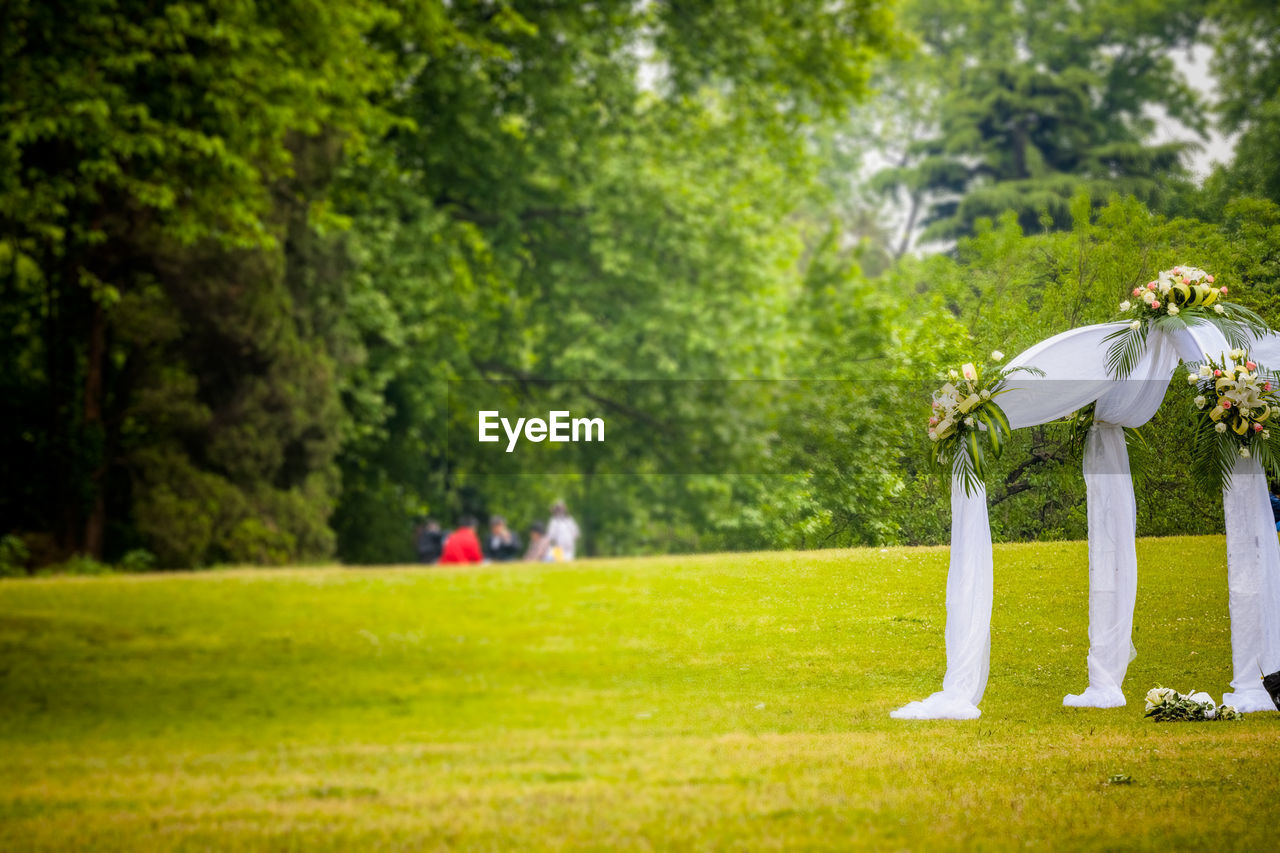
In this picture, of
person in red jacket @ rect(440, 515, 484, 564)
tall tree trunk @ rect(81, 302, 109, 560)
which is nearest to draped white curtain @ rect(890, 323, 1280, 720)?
person in red jacket @ rect(440, 515, 484, 564)

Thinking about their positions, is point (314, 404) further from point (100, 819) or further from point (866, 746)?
point (866, 746)

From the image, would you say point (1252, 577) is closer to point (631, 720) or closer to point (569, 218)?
point (631, 720)

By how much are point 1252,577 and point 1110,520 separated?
27.6 inches

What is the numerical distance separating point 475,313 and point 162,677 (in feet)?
21.7

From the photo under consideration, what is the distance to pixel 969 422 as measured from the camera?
5336mm

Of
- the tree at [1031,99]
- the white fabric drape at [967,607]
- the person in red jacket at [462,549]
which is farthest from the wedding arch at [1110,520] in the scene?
the tree at [1031,99]

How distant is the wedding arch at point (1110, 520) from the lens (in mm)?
5320

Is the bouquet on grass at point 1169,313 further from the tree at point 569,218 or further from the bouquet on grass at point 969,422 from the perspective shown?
the tree at point 569,218

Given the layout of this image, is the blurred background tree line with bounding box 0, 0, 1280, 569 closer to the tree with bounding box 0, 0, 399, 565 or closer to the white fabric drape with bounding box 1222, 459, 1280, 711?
the tree with bounding box 0, 0, 399, 565

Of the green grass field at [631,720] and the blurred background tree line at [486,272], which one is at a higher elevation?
the blurred background tree line at [486,272]

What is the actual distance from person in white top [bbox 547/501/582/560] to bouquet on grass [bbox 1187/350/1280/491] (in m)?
4.47

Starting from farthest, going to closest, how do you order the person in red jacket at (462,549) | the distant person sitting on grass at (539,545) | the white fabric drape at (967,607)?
the person in red jacket at (462,549)
the distant person sitting on grass at (539,545)
the white fabric drape at (967,607)

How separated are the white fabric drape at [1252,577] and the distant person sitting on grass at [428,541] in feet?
31.3

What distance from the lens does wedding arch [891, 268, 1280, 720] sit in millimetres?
5320
